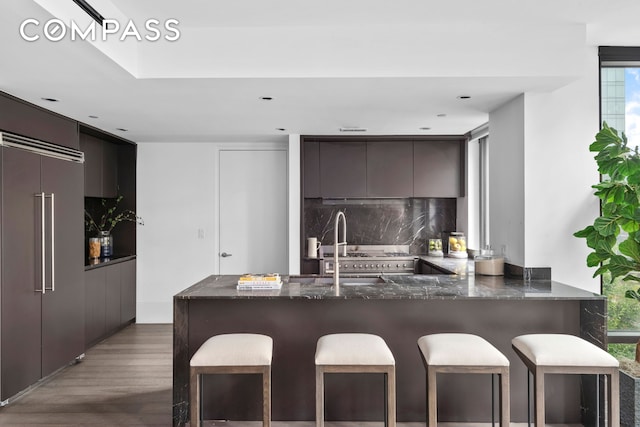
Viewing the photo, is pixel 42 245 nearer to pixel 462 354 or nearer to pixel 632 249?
pixel 462 354

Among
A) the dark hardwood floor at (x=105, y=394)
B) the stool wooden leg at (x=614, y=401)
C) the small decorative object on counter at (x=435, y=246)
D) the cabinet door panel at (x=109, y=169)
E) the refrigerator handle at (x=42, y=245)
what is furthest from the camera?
→ the small decorative object on counter at (x=435, y=246)

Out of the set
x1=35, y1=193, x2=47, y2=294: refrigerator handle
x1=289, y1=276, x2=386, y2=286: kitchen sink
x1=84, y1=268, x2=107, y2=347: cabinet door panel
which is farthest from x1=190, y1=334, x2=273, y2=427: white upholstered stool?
x1=84, y1=268, x2=107, y2=347: cabinet door panel

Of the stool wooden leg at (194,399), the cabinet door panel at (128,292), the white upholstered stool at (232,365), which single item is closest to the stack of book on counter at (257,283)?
the white upholstered stool at (232,365)

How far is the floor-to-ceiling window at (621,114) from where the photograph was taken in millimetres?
3504

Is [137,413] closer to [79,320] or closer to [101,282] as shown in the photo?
[79,320]

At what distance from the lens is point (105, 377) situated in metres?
3.97

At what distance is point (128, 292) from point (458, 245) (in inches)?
161

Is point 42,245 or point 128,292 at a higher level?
point 42,245

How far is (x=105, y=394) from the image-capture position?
141 inches

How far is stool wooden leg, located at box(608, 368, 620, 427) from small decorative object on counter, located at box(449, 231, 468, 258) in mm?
3167

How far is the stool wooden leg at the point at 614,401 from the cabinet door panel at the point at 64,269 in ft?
13.1

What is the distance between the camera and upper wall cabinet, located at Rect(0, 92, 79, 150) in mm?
3521

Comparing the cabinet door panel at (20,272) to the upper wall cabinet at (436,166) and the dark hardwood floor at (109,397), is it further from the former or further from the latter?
the upper wall cabinet at (436,166)

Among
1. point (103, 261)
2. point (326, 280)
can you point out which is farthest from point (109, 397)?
point (103, 261)
